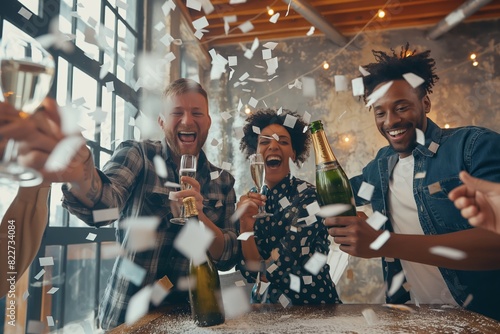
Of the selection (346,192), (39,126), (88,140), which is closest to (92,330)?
(88,140)

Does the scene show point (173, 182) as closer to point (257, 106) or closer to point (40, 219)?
point (40, 219)

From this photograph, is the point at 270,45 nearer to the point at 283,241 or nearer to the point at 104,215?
the point at 283,241

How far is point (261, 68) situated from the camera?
2.43m

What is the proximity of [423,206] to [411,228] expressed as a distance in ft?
0.25

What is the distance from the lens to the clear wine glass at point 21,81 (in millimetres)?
467

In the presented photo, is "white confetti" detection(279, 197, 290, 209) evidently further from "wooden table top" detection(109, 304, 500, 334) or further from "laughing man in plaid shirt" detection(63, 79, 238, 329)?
"wooden table top" detection(109, 304, 500, 334)

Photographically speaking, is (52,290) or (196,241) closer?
(196,241)

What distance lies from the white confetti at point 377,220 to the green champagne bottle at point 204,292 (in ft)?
1.67

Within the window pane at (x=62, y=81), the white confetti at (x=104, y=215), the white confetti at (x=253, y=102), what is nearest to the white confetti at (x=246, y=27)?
the white confetti at (x=253, y=102)

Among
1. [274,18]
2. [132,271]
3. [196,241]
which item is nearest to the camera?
[196,241]

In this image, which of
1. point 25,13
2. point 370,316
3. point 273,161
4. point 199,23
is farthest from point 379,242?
point 199,23

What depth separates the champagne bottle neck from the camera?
3.05 feet

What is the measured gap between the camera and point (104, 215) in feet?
2.87

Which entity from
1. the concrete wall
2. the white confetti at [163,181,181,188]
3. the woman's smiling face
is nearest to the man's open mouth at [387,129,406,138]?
the woman's smiling face
